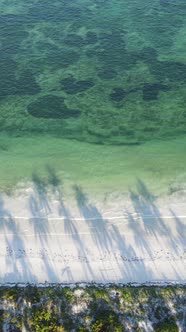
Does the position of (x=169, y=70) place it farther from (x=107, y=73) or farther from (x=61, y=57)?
(x=61, y=57)

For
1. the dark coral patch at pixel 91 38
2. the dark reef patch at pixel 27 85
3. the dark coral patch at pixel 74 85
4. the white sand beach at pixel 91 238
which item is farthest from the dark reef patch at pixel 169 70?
the white sand beach at pixel 91 238

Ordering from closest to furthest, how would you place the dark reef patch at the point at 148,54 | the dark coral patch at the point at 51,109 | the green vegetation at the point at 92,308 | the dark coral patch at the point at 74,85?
the green vegetation at the point at 92,308 → the dark coral patch at the point at 51,109 → the dark coral patch at the point at 74,85 → the dark reef patch at the point at 148,54

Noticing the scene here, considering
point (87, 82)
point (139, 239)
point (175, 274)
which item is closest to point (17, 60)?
point (87, 82)

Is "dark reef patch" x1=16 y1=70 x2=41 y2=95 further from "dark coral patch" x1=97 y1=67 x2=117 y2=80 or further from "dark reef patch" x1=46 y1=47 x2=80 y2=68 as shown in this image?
"dark coral patch" x1=97 y1=67 x2=117 y2=80

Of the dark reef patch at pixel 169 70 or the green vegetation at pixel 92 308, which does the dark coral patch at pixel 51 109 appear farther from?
the green vegetation at pixel 92 308

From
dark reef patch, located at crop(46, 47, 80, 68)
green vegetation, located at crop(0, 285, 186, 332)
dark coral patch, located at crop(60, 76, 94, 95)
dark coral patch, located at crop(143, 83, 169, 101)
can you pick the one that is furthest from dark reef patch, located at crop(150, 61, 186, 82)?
green vegetation, located at crop(0, 285, 186, 332)

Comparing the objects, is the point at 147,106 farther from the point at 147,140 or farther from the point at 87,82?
the point at 87,82
